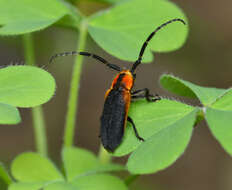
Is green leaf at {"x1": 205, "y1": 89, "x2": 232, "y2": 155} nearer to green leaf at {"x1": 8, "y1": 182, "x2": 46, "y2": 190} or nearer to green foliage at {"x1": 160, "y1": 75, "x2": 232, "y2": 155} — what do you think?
green foliage at {"x1": 160, "y1": 75, "x2": 232, "y2": 155}

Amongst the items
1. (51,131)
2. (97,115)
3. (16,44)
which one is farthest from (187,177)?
(16,44)

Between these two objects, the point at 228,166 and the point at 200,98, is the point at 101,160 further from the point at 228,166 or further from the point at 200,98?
the point at 228,166

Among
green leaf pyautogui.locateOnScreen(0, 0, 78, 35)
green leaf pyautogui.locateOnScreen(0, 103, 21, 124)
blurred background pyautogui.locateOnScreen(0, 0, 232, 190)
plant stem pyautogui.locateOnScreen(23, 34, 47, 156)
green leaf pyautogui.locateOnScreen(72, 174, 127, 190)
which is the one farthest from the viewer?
blurred background pyautogui.locateOnScreen(0, 0, 232, 190)

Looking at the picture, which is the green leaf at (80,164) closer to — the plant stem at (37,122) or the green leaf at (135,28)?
→ the plant stem at (37,122)

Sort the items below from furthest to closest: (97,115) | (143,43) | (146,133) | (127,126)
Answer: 1. (97,115)
2. (143,43)
3. (127,126)
4. (146,133)

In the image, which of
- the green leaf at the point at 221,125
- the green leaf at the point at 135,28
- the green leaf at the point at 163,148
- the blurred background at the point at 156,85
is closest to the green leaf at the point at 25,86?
the green leaf at the point at 163,148

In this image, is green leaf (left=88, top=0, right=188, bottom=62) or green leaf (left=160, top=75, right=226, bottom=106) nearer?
green leaf (left=160, top=75, right=226, bottom=106)

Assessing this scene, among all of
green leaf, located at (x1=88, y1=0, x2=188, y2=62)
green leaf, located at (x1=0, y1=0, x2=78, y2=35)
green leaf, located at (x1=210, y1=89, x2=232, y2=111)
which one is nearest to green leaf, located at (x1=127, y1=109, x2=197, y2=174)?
green leaf, located at (x1=210, y1=89, x2=232, y2=111)
